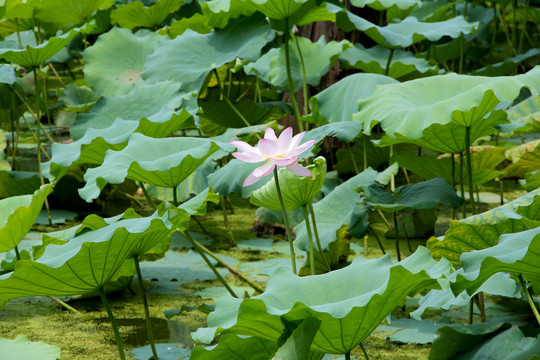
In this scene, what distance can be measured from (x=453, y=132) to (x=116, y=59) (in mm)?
1655

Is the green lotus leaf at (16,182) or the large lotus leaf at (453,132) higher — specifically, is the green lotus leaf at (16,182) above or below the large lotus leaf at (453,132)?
below

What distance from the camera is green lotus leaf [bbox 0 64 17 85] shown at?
224 centimetres

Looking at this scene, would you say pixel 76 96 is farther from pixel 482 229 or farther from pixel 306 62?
pixel 482 229

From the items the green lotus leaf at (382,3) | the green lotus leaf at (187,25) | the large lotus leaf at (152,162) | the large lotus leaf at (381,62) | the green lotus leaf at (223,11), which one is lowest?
the large lotus leaf at (381,62)

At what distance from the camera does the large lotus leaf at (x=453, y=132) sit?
156cm

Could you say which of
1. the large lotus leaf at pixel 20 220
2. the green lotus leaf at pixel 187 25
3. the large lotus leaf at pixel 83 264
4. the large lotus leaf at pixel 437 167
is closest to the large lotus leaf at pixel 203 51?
the green lotus leaf at pixel 187 25

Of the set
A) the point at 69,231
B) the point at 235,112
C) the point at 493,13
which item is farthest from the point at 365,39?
the point at 493,13

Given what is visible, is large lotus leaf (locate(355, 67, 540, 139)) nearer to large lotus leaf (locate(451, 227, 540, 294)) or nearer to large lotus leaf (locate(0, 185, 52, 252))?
large lotus leaf (locate(451, 227, 540, 294))

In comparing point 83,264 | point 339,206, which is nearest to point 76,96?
point 339,206

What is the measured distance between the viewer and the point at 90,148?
164cm

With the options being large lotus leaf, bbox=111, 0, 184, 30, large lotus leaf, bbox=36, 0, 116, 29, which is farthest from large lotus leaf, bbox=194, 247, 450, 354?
large lotus leaf, bbox=111, 0, 184, 30

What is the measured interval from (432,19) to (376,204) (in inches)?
82.2

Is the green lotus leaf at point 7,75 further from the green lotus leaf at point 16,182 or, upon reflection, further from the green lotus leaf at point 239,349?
the green lotus leaf at point 239,349

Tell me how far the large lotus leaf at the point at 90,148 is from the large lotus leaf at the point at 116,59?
87 centimetres
